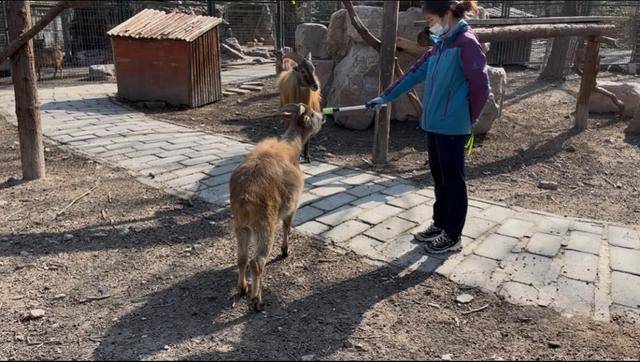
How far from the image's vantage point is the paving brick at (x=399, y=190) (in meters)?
5.50

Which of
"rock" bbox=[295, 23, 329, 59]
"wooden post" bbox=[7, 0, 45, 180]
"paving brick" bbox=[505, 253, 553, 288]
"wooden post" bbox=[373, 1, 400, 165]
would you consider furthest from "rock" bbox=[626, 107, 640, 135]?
"wooden post" bbox=[7, 0, 45, 180]

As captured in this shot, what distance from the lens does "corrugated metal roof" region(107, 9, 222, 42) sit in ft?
30.9

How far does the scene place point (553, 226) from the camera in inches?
185

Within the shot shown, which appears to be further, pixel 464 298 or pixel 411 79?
pixel 411 79

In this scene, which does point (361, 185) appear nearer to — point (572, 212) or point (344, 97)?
point (572, 212)

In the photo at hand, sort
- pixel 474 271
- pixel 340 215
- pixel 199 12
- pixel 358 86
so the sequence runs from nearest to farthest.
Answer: pixel 474 271
pixel 340 215
pixel 358 86
pixel 199 12

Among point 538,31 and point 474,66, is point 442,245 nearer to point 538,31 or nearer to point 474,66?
point 474,66

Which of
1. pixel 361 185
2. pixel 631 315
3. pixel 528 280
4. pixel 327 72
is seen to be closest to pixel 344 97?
pixel 327 72

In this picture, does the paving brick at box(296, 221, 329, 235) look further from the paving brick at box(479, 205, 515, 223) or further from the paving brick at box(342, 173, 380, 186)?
the paving brick at box(479, 205, 515, 223)

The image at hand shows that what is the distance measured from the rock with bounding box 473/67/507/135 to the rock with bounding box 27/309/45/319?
5906 millimetres

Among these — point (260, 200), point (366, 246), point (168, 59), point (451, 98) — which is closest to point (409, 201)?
point (366, 246)

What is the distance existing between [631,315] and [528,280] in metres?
0.66

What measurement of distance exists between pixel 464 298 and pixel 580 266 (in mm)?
1072

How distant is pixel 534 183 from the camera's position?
598cm
